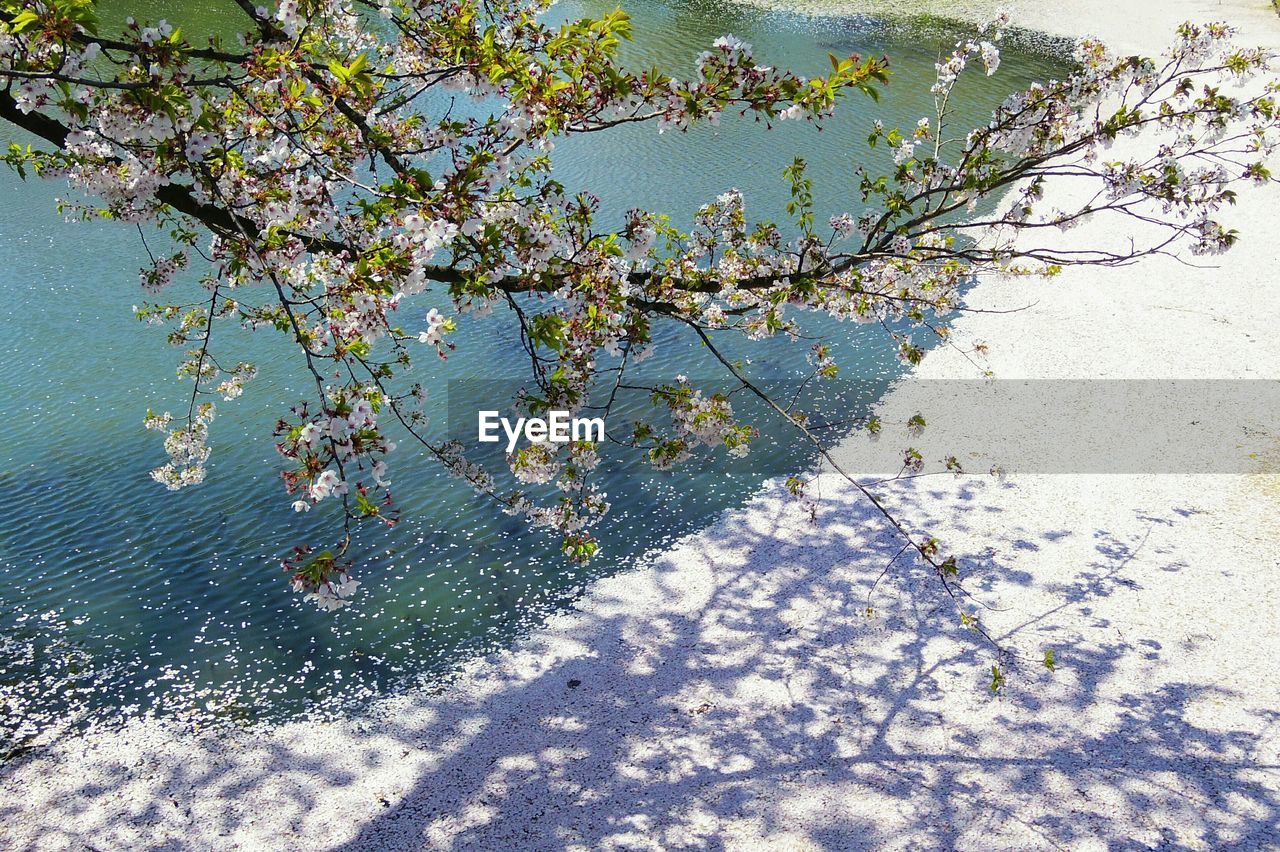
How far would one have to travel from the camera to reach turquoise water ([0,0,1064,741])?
7.52 metres

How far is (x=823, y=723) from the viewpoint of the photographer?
6.87 metres

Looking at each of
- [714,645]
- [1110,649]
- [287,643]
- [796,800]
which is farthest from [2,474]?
[1110,649]

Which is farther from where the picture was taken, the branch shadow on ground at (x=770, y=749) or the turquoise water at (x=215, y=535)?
the turquoise water at (x=215, y=535)

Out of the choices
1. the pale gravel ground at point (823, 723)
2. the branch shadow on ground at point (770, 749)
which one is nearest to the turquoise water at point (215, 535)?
the pale gravel ground at point (823, 723)

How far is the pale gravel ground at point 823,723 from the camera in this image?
19.9 ft

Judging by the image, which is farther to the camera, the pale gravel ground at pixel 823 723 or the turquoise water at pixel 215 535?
the turquoise water at pixel 215 535

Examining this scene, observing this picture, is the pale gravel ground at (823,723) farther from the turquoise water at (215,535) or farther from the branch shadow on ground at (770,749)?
the turquoise water at (215,535)

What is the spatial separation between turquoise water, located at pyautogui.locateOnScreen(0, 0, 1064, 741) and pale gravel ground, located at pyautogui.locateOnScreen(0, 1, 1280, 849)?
484 mm

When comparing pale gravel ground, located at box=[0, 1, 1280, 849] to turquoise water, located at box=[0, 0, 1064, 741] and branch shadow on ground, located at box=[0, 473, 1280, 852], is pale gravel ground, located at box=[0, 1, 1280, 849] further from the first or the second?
turquoise water, located at box=[0, 0, 1064, 741]

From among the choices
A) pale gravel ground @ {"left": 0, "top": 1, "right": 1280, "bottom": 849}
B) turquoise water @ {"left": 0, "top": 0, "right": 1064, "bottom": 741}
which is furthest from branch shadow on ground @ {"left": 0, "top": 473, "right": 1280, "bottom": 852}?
turquoise water @ {"left": 0, "top": 0, "right": 1064, "bottom": 741}

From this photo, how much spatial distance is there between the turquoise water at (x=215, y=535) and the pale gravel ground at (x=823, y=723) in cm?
48

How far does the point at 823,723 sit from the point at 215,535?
5.68 m

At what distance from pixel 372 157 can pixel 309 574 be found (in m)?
2.61

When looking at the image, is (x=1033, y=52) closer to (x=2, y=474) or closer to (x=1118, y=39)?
(x=1118, y=39)
